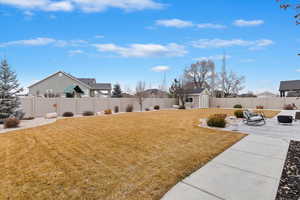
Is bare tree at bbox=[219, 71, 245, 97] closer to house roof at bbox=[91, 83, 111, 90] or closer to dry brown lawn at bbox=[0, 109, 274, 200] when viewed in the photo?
house roof at bbox=[91, 83, 111, 90]

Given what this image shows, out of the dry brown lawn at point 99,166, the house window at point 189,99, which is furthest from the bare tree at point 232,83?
the dry brown lawn at point 99,166

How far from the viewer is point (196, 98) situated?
1080 inches

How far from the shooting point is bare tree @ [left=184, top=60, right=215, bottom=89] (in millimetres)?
36781

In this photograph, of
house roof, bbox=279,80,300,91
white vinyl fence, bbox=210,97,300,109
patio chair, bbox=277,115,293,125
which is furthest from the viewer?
house roof, bbox=279,80,300,91

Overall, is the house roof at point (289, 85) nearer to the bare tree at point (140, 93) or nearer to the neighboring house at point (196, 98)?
the neighboring house at point (196, 98)

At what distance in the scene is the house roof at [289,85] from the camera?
88.0 ft

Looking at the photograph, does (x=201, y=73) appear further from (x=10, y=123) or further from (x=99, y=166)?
(x=99, y=166)

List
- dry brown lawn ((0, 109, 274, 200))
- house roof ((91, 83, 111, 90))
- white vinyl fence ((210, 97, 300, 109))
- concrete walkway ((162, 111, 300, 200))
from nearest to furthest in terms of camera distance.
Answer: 1. concrete walkway ((162, 111, 300, 200))
2. dry brown lawn ((0, 109, 274, 200))
3. white vinyl fence ((210, 97, 300, 109))
4. house roof ((91, 83, 111, 90))

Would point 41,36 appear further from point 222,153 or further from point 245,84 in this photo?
point 245,84

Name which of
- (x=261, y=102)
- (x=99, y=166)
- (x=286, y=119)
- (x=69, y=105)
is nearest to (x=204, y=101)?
(x=261, y=102)

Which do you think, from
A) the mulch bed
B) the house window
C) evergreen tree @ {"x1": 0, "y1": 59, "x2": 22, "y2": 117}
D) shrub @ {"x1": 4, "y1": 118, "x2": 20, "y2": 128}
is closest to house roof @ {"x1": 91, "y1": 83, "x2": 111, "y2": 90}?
the house window

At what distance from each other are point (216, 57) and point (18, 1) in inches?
1332

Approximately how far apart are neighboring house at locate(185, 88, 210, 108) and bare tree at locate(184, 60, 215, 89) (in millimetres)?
9424

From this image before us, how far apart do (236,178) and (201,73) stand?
36.9m
